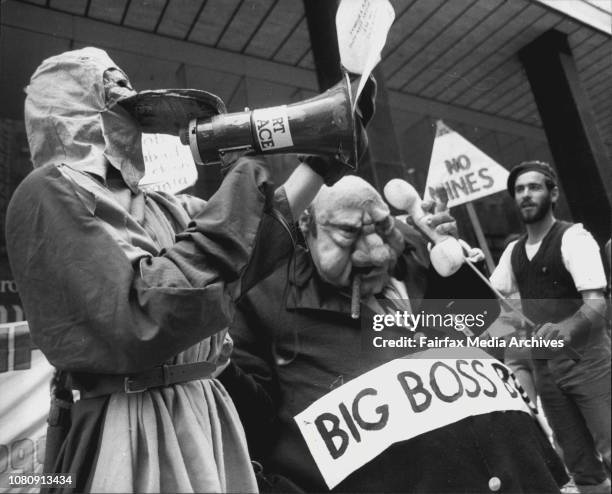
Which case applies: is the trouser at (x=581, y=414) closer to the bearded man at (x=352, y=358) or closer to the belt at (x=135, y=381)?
the bearded man at (x=352, y=358)

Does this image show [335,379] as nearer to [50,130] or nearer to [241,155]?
[241,155]

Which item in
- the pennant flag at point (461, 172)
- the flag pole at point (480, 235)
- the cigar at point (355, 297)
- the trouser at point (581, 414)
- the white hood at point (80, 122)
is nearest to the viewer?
the white hood at point (80, 122)

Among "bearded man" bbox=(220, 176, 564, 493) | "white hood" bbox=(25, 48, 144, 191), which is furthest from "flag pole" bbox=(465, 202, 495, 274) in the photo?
"white hood" bbox=(25, 48, 144, 191)

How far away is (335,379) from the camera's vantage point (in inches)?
68.4

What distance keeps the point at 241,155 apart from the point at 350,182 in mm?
879

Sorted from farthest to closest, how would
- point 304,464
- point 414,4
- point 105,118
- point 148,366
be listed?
point 414,4
point 304,464
point 105,118
point 148,366

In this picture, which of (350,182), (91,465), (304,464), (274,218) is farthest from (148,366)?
(350,182)

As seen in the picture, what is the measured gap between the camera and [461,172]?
87.6 inches

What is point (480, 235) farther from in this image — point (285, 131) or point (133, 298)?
point (133, 298)

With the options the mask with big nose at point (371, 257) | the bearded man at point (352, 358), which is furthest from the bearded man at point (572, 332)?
the mask with big nose at point (371, 257)

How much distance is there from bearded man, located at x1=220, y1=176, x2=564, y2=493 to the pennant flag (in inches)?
12.9

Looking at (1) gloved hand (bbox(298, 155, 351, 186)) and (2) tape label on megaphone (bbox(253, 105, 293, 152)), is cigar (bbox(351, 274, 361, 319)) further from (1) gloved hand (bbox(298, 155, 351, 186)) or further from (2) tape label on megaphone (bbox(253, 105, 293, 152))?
(2) tape label on megaphone (bbox(253, 105, 293, 152))

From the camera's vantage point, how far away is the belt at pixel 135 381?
3.24 ft

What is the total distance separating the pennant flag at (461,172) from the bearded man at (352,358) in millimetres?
329
